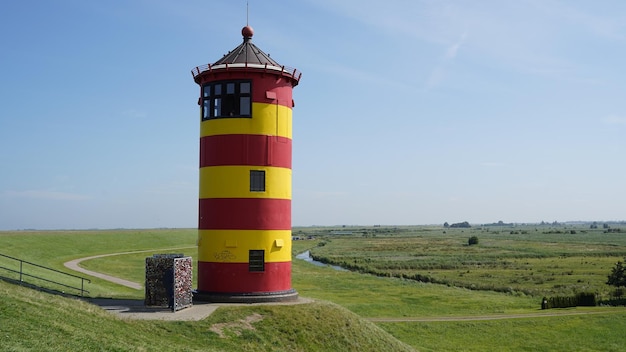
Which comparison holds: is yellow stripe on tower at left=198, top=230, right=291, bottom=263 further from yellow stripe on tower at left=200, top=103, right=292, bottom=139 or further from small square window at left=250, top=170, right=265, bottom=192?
yellow stripe on tower at left=200, top=103, right=292, bottom=139

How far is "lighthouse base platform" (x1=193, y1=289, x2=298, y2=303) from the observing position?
22.1 m

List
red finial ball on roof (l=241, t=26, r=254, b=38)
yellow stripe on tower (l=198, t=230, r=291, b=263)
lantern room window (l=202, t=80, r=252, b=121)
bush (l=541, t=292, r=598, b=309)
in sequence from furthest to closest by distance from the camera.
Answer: bush (l=541, t=292, r=598, b=309) → red finial ball on roof (l=241, t=26, r=254, b=38) → lantern room window (l=202, t=80, r=252, b=121) → yellow stripe on tower (l=198, t=230, r=291, b=263)

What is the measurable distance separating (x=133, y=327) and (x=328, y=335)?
6.91m

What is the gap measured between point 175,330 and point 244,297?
459 cm

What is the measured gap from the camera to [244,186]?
74.0ft

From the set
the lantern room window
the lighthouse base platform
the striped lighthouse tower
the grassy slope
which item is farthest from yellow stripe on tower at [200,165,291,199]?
the grassy slope

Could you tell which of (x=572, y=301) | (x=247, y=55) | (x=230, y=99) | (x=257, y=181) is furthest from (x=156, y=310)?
(x=572, y=301)

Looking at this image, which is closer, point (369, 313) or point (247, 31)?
point (247, 31)

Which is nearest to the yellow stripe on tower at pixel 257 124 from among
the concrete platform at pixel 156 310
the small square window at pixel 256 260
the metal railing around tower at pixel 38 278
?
the small square window at pixel 256 260

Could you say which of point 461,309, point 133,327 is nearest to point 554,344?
point 461,309

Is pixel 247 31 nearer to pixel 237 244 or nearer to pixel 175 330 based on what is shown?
pixel 237 244

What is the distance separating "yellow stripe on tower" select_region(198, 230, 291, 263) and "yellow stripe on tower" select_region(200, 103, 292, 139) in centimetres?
412

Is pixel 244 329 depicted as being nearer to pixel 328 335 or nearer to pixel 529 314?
pixel 328 335

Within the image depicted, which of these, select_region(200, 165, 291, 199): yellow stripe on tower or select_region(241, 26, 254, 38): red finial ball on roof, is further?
select_region(241, 26, 254, 38): red finial ball on roof
